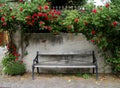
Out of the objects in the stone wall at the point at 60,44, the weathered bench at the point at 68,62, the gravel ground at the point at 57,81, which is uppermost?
the stone wall at the point at 60,44

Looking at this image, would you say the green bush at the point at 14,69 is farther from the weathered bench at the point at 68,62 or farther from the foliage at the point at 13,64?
the weathered bench at the point at 68,62

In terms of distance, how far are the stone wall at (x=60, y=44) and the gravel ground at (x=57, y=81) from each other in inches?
27.9

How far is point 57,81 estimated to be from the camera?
23.2ft

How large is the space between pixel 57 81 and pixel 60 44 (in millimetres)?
1442

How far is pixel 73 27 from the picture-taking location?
7297 millimetres

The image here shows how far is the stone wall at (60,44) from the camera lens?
313 inches

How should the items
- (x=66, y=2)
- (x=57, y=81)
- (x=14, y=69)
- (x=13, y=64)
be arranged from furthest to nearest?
(x=66, y=2), (x=13, y=64), (x=14, y=69), (x=57, y=81)

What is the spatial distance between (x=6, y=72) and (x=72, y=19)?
279cm

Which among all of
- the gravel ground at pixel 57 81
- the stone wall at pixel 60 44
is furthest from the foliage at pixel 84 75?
the stone wall at pixel 60 44

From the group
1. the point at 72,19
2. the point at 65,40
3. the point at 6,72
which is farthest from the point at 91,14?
the point at 6,72

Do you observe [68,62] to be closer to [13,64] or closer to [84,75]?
[84,75]

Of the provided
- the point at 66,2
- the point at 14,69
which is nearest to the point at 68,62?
the point at 14,69

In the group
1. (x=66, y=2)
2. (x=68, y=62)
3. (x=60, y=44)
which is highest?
(x=66, y=2)

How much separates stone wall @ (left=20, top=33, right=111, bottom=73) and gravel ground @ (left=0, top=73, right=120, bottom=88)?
709 millimetres
